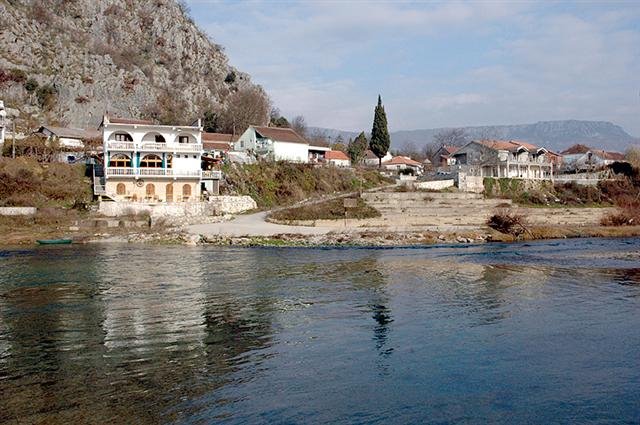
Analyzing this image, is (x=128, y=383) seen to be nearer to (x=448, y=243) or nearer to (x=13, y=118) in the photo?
(x=448, y=243)

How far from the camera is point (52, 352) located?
1308 cm

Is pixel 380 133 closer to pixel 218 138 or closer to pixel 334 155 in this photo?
pixel 334 155

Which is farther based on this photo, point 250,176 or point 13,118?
point 13,118

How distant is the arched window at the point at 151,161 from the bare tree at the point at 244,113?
1150 inches

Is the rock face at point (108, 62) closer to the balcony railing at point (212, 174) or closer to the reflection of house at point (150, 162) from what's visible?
the reflection of house at point (150, 162)

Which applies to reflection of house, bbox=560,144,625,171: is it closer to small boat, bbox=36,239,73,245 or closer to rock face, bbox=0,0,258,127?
rock face, bbox=0,0,258,127

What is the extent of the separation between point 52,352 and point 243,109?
2804 inches

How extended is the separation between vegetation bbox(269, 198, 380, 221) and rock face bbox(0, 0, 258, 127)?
40196mm

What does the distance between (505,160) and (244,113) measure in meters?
37.3

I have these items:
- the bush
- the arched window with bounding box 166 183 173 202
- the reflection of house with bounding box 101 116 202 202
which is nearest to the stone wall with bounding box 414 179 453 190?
the bush

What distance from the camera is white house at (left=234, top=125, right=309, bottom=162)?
6322cm

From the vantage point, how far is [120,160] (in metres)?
46.8

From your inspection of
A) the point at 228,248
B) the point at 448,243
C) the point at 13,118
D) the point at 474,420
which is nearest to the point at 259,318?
the point at 474,420

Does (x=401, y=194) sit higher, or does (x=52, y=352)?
(x=401, y=194)
